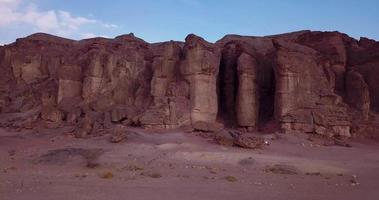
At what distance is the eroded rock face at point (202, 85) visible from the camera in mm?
32812

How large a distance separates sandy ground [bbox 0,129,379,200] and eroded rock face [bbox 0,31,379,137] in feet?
7.94

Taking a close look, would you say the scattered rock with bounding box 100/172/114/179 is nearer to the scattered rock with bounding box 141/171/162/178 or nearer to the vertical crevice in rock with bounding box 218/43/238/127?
the scattered rock with bounding box 141/171/162/178

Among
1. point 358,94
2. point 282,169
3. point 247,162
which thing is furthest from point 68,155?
point 358,94

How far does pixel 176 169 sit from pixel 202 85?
477 inches

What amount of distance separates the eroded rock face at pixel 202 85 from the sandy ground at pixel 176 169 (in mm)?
2420

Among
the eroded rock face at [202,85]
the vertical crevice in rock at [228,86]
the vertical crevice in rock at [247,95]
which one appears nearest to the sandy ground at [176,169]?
the eroded rock face at [202,85]

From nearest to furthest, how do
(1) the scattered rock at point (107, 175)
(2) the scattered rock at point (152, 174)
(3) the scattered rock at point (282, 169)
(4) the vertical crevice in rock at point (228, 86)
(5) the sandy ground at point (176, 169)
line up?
1. (5) the sandy ground at point (176, 169)
2. (1) the scattered rock at point (107, 175)
3. (2) the scattered rock at point (152, 174)
4. (3) the scattered rock at point (282, 169)
5. (4) the vertical crevice in rock at point (228, 86)

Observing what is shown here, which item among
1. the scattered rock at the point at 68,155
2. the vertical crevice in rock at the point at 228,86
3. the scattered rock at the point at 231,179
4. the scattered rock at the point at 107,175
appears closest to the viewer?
the scattered rock at the point at 231,179

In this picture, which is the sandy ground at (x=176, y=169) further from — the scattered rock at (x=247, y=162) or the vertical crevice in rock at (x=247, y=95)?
the vertical crevice in rock at (x=247, y=95)

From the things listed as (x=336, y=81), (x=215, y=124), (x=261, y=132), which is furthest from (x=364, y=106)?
(x=215, y=124)

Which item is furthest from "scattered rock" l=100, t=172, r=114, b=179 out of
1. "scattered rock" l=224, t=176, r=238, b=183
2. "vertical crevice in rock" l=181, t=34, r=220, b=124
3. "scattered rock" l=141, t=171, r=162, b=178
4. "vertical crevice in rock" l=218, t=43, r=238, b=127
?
"vertical crevice in rock" l=218, t=43, r=238, b=127

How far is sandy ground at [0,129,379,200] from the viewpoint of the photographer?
15.1 m

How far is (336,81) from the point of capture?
38312 mm

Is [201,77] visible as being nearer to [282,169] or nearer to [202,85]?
[202,85]
